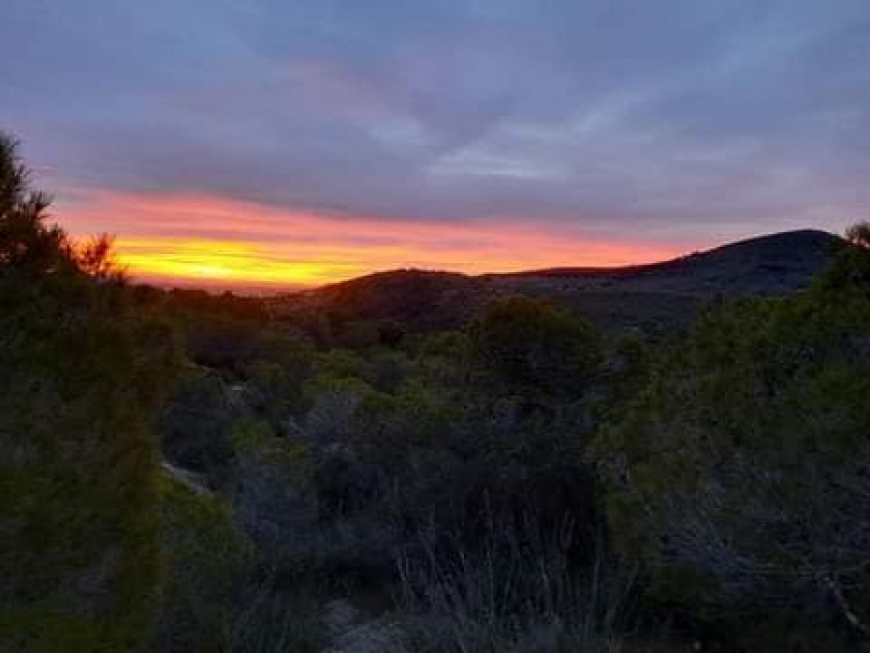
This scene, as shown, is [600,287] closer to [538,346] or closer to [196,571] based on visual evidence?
[538,346]

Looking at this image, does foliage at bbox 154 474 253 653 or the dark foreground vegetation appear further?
foliage at bbox 154 474 253 653

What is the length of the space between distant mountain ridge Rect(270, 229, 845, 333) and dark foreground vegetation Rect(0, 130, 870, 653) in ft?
99.1

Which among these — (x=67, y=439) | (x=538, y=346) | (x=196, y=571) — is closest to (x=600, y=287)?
(x=538, y=346)

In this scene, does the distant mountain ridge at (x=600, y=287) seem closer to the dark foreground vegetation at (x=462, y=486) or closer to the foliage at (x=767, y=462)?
the dark foreground vegetation at (x=462, y=486)

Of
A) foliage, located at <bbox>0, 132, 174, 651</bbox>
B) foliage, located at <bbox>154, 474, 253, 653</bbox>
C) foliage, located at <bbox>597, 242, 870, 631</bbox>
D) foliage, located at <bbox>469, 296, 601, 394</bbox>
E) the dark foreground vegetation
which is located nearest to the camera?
foliage, located at <bbox>0, 132, 174, 651</bbox>

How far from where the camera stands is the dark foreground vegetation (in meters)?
4.59

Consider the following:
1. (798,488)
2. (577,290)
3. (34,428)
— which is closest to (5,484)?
(34,428)

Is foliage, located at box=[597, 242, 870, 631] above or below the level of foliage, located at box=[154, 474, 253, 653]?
above

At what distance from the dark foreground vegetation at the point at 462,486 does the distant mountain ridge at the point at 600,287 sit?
30194 millimetres

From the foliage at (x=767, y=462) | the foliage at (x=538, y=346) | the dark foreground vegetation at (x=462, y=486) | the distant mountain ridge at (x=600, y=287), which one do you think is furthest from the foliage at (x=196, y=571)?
the distant mountain ridge at (x=600, y=287)

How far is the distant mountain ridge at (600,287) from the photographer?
48.1 metres

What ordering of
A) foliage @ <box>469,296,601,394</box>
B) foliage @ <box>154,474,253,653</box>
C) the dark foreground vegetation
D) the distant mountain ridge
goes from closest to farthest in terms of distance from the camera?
the dark foreground vegetation
foliage @ <box>154,474,253,653</box>
foliage @ <box>469,296,601,394</box>
the distant mountain ridge

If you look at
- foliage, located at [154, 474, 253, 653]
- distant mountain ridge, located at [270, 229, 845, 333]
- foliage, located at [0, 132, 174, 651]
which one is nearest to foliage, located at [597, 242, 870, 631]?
foliage, located at [154, 474, 253, 653]

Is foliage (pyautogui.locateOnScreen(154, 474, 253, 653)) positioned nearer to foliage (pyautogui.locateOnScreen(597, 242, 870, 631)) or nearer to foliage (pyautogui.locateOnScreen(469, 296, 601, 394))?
foliage (pyautogui.locateOnScreen(597, 242, 870, 631))
